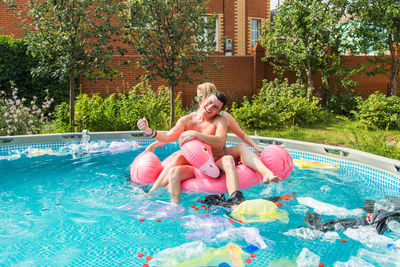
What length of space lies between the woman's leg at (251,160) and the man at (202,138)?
182 millimetres

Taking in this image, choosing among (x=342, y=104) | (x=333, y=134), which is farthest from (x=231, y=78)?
(x=333, y=134)

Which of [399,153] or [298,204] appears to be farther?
[399,153]

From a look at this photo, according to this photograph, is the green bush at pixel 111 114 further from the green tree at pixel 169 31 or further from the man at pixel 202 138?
the man at pixel 202 138

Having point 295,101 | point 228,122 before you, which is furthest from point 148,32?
point 228,122

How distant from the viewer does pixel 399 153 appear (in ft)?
18.5

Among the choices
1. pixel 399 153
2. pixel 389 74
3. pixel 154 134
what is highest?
pixel 389 74

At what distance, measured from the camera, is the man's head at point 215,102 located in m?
4.04

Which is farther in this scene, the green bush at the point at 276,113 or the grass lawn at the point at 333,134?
the green bush at the point at 276,113

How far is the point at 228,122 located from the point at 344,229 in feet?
6.31

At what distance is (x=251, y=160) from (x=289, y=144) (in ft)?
8.98

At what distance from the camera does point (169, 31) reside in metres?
9.11

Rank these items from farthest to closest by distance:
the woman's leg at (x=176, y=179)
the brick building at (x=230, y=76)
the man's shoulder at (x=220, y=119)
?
the brick building at (x=230, y=76), the man's shoulder at (x=220, y=119), the woman's leg at (x=176, y=179)

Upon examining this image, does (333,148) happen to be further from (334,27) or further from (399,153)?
(334,27)

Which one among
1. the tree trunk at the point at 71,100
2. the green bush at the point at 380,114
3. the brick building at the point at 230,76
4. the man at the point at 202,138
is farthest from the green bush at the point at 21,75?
the green bush at the point at 380,114
